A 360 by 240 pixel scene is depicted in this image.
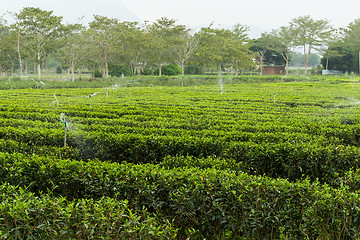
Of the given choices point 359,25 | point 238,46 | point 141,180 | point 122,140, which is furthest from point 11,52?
point 359,25

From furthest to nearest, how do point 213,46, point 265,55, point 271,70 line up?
point 265,55 → point 271,70 → point 213,46

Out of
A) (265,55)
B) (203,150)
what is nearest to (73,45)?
(203,150)

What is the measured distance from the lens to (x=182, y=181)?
162 inches

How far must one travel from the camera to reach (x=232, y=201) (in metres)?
3.79

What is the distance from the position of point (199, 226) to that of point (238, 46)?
45409 millimetres

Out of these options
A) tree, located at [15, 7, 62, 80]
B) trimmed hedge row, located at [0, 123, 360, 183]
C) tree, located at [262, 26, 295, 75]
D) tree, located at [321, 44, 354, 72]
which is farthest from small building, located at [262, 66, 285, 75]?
trimmed hedge row, located at [0, 123, 360, 183]

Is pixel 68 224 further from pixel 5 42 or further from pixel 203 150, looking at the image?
pixel 5 42

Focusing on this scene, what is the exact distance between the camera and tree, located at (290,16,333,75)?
49500 millimetres

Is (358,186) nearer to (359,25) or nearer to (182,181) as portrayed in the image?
(182,181)

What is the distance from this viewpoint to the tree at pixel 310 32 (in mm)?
49500

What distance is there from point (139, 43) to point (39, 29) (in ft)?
40.4

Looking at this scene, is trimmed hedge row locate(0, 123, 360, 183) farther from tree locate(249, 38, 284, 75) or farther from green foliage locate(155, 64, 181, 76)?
tree locate(249, 38, 284, 75)

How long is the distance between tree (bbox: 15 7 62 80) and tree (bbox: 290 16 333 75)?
39.4 metres

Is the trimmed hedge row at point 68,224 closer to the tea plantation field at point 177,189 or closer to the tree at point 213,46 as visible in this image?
the tea plantation field at point 177,189
